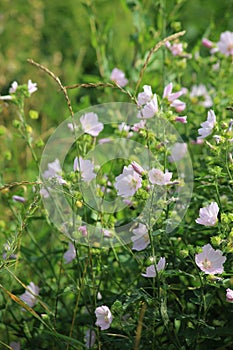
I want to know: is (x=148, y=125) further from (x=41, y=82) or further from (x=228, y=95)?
(x=41, y=82)

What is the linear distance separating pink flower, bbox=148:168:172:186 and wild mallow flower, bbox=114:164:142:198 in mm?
30

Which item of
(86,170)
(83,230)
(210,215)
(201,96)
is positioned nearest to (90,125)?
(86,170)

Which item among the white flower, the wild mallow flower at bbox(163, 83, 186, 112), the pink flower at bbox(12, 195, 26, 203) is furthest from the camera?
the pink flower at bbox(12, 195, 26, 203)

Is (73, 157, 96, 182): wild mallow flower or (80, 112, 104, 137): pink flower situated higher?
(80, 112, 104, 137): pink flower

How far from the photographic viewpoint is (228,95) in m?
1.69

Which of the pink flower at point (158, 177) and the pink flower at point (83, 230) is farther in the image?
the pink flower at point (83, 230)

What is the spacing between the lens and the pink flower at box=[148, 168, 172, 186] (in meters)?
1.06

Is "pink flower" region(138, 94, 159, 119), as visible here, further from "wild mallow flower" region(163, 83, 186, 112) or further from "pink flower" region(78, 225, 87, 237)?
"pink flower" region(78, 225, 87, 237)

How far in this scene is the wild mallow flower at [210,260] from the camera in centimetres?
105

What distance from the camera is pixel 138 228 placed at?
1242 millimetres

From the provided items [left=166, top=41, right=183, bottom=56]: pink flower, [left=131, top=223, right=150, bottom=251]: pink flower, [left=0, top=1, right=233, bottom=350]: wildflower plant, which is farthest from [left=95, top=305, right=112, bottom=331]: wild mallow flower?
[left=166, top=41, right=183, bottom=56]: pink flower

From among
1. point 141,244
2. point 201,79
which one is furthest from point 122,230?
point 201,79

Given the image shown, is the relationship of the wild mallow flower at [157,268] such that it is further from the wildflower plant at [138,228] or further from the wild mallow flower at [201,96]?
the wild mallow flower at [201,96]

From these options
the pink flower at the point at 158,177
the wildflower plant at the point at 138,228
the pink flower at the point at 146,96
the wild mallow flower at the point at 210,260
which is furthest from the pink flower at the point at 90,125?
the wild mallow flower at the point at 210,260
